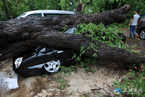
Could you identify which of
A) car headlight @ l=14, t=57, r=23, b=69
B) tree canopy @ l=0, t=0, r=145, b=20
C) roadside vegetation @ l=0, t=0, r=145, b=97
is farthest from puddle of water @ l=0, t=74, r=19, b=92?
tree canopy @ l=0, t=0, r=145, b=20

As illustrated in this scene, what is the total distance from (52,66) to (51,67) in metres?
0.05

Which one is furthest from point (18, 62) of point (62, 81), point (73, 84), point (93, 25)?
point (93, 25)

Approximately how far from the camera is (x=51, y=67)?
10.2 feet

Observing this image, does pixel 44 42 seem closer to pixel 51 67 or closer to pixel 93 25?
pixel 51 67

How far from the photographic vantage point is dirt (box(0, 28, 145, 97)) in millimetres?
2398

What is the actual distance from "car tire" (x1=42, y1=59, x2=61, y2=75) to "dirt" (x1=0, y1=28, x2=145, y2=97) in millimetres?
142

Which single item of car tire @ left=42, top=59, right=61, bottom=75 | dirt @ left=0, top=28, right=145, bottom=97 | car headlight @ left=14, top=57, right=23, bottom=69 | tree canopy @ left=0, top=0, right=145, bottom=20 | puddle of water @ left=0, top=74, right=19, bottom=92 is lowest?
puddle of water @ left=0, top=74, right=19, bottom=92

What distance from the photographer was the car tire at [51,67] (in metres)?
3.07

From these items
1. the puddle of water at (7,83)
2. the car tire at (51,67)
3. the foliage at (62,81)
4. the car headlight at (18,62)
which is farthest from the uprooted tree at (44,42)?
the foliage at (62,81)

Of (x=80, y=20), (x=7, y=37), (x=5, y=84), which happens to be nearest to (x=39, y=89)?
(x=5, y=84)

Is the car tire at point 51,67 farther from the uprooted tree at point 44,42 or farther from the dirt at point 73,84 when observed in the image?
the uprooted tree at point 44,42

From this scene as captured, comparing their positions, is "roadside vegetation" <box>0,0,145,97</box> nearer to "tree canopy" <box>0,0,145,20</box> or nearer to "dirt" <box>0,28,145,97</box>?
"tree canopy" <box>0,0,145,20</box>

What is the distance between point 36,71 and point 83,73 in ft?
4.64

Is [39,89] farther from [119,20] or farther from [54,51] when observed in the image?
[119,20]
